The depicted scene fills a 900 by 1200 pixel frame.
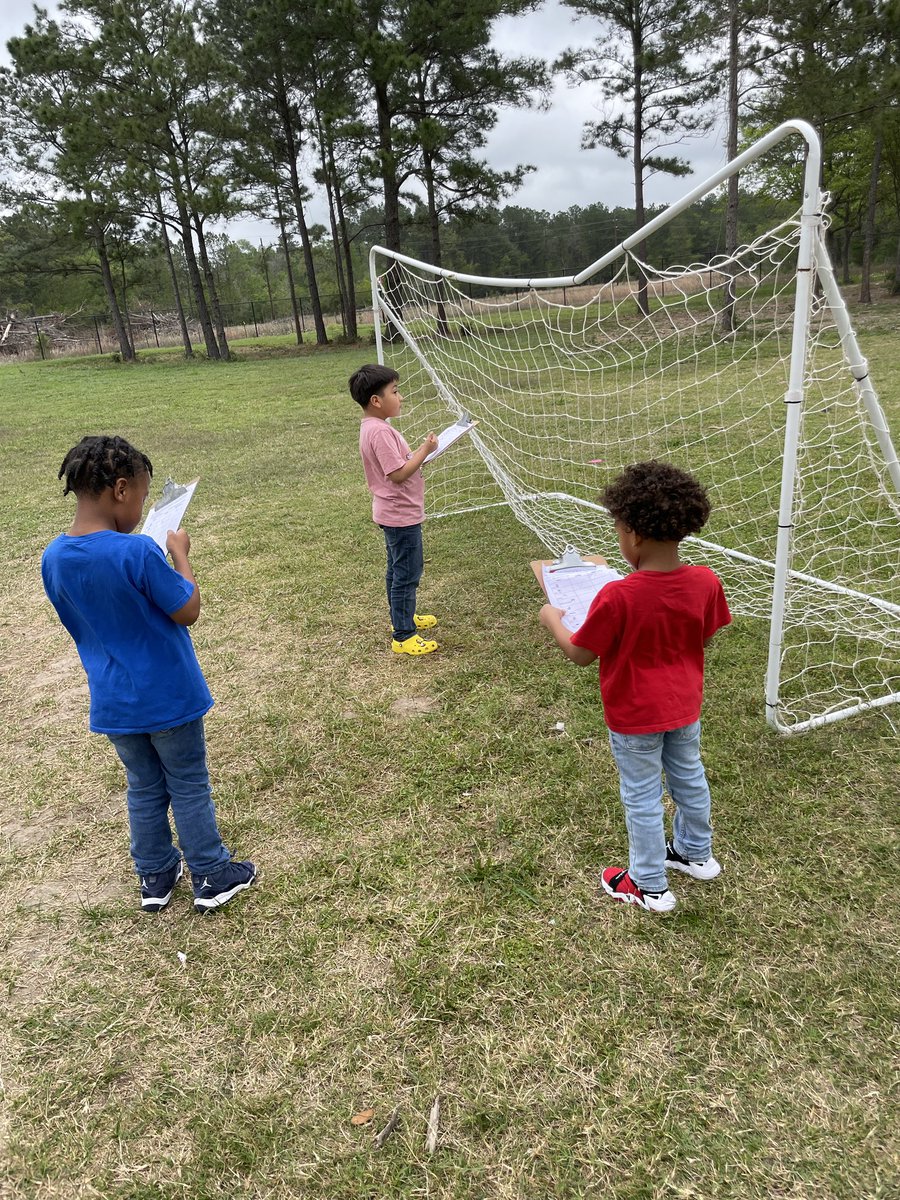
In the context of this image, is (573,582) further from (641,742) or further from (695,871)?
(695,871)

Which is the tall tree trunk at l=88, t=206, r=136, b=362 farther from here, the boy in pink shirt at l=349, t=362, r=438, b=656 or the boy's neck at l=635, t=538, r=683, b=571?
the boy's neck at l=635, t=538, r=683, b=571

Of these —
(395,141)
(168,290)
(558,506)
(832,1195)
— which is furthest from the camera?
(168,290)

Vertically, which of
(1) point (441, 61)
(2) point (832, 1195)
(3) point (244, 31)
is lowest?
(2) point (832, 1195)

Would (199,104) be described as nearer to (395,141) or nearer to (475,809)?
(395,141)

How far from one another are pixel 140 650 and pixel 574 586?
1.20 m

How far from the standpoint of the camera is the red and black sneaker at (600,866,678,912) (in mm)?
2111

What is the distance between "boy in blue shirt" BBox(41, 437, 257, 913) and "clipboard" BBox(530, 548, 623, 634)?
95cm

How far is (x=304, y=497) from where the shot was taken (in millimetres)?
6918

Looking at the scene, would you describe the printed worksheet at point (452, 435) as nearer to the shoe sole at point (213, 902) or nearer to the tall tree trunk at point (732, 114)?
the shoe sole at point (213, 902)

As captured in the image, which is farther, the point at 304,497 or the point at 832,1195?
the point at 304,497

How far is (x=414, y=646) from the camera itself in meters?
3.79

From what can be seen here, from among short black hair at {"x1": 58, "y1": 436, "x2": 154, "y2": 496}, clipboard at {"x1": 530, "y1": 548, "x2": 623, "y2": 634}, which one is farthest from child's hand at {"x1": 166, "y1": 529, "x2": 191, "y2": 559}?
clipboard at {"x1": 530, "y1": 548, "x2": 623, "y2": 634}

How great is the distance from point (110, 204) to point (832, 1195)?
2742 cm

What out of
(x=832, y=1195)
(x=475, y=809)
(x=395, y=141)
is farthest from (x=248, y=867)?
(x=395, y=141)
